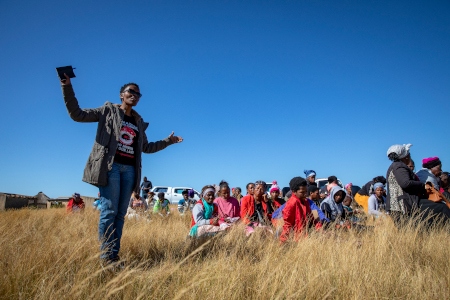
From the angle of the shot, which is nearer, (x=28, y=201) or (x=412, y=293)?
(x=412, y=293)

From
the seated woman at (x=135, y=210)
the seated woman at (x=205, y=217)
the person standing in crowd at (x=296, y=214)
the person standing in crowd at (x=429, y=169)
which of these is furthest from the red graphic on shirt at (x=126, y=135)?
the seated woman at (x=135, y=210)

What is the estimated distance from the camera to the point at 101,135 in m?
2.93

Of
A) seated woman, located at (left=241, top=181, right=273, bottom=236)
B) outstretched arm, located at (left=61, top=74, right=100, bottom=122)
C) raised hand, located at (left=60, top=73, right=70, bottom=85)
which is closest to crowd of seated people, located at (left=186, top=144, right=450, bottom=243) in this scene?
seated woman, located at (left=241, top=181, right=273, bottom=236)

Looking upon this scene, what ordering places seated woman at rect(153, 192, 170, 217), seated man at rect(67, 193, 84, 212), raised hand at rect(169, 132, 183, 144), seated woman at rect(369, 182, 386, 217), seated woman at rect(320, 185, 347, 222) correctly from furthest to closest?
seated man at rect(67, 193, 84, 212), seated woman at rect(153, 192, 170, 217), seated woman at rect(369, 182, 386, 217), seated woman at rect(320, 185, 347, 222), raised hand at rect(169, 132, 183, 144)

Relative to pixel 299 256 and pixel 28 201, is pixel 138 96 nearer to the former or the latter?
pixel 299 256

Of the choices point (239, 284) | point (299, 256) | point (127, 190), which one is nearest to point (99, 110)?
point (127, 190)

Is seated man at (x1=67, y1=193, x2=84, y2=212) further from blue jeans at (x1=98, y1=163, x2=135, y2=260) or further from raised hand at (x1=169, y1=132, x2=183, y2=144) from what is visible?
blue jeans at (x1=98, y1=163, x2=135, y2=260)

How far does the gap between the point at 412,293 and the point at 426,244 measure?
178 cm

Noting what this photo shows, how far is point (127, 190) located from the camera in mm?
3045

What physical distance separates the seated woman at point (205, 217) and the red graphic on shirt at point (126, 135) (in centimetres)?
188

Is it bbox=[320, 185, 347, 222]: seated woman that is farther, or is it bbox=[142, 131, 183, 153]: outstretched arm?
bbox=[320, 185, 347, 222]: seated woman

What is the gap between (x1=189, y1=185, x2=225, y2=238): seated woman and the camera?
4.52 m

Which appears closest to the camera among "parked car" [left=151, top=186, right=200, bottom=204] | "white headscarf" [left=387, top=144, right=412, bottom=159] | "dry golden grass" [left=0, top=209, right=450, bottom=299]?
"dry golden grass" [left=0, top=209, right=450, bottom=299]

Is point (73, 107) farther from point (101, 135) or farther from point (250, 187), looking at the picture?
point (250, 187)
